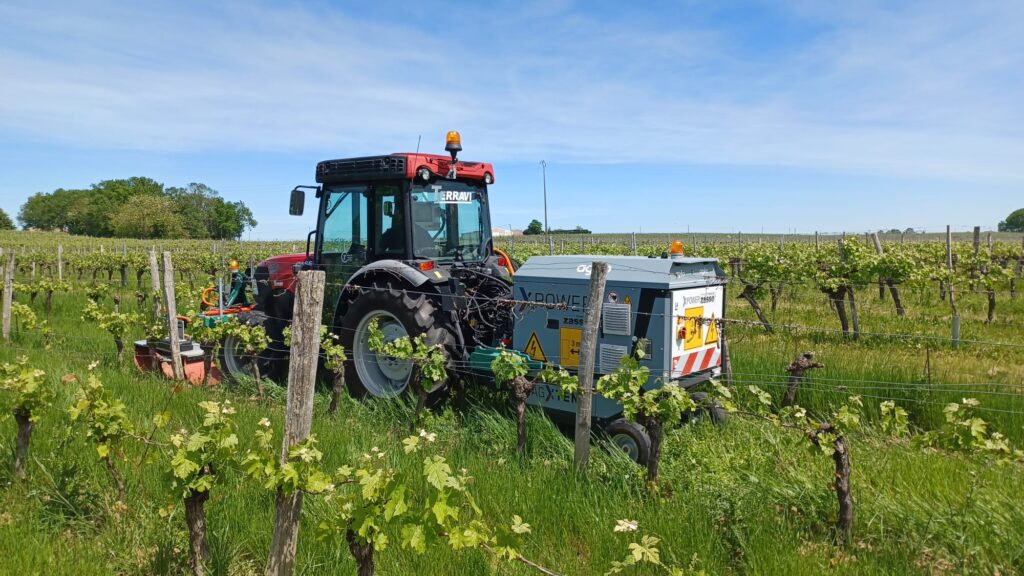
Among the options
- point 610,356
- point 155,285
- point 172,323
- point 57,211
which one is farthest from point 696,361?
point 57,211

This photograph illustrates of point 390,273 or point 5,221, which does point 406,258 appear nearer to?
point 390,273

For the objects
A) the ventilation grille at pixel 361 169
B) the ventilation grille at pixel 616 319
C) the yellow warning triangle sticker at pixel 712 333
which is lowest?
the yellow warning triangle sticker at pixel 712 333

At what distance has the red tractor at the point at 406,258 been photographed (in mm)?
5594

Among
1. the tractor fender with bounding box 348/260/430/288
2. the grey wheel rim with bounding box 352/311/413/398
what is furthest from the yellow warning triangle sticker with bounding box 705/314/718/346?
the grey wheel rim with bounding box 352/311/413/398

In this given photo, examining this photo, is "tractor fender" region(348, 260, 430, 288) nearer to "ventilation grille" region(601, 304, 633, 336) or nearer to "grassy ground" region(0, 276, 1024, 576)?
"grassy ground" region(0, 276, 1024, 576)

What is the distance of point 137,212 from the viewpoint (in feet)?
234

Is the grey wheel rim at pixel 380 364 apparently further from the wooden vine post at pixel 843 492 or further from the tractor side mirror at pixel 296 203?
the wooden vine post at pixel 843 492

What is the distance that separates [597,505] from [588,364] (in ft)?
2.82

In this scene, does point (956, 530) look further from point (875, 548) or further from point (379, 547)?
point (379, 547)

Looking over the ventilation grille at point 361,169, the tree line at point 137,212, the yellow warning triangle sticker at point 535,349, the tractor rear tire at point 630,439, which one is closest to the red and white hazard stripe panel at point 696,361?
the tractor rear tire at point 630,439

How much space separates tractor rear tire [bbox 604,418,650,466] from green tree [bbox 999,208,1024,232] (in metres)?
92.9

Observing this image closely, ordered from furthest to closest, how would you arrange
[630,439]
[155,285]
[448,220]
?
[155,285]
[448,220]
[630,439]

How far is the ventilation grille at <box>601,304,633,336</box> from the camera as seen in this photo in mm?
4863

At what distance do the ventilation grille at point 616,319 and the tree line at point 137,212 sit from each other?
238ft
